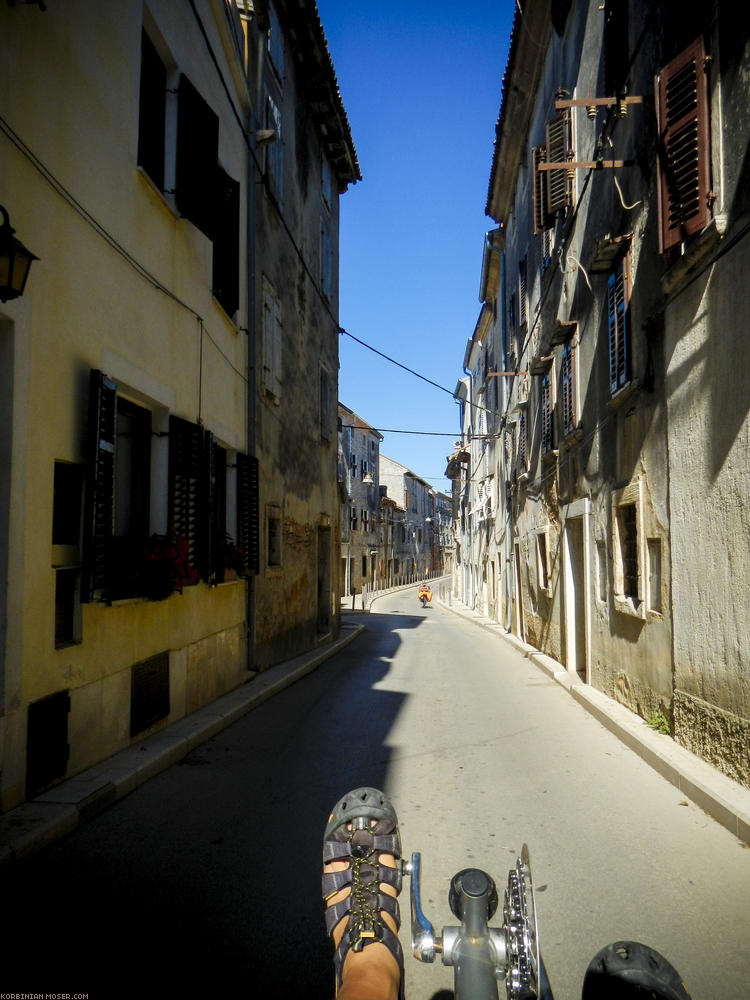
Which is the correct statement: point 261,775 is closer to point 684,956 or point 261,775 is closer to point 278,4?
point 684,956

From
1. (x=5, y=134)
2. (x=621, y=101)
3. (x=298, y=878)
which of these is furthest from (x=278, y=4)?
(x=298, y=878)

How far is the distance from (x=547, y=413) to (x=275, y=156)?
6.52 m

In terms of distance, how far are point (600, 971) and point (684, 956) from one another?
1526 millimetres

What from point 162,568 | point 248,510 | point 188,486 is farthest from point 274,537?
point 162,568

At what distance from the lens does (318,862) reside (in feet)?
13.6

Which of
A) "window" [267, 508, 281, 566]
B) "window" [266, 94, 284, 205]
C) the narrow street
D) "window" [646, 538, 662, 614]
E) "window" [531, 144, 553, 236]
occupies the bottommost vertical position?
the narrow street

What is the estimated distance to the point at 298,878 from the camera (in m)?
3.94

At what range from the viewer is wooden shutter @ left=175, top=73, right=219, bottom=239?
24.8 feet

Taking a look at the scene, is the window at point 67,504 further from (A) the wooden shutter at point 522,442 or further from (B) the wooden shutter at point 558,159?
(A) the wooden shutter at point 522,442

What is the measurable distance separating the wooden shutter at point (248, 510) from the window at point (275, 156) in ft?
15.8

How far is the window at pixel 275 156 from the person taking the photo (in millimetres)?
12062

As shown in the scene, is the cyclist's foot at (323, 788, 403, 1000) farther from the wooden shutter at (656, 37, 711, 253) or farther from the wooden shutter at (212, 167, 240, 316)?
the wooden shutter at (212, 167, 240, 316)

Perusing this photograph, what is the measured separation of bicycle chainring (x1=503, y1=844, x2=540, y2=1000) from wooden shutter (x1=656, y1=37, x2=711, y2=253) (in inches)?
201

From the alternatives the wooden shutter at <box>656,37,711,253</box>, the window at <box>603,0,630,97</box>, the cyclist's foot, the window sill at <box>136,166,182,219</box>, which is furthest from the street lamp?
the window at <box>603,0,630,97</box>
